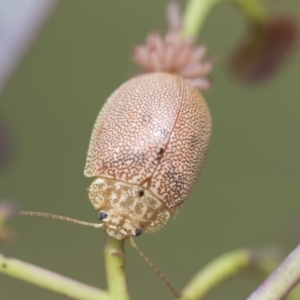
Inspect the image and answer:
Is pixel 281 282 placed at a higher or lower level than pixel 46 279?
higher

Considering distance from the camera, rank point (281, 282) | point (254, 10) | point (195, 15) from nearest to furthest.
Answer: point (281, 282) → point (195, 15) → point (254, 10)

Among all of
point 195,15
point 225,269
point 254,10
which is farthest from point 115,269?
point 254,10

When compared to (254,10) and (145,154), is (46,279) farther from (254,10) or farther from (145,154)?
(254,10)

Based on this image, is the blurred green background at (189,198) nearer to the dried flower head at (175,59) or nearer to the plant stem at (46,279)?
the dried flower head at (175,59)

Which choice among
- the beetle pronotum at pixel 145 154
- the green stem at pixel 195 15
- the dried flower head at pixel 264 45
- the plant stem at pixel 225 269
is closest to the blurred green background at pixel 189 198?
the dried flower head at pixel 264 45

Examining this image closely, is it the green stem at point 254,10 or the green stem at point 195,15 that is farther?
the green stem at point 254,10

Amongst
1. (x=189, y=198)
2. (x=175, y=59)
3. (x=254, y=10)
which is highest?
(x=254, y=10)

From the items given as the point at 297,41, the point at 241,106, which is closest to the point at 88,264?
the point at 241,106

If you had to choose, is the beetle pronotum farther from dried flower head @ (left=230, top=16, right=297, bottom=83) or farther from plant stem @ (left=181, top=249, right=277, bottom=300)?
dried flower head @ (left=230, top=16, right=297, bottom=83)

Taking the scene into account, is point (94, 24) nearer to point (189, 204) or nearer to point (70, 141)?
point (70, 141)
